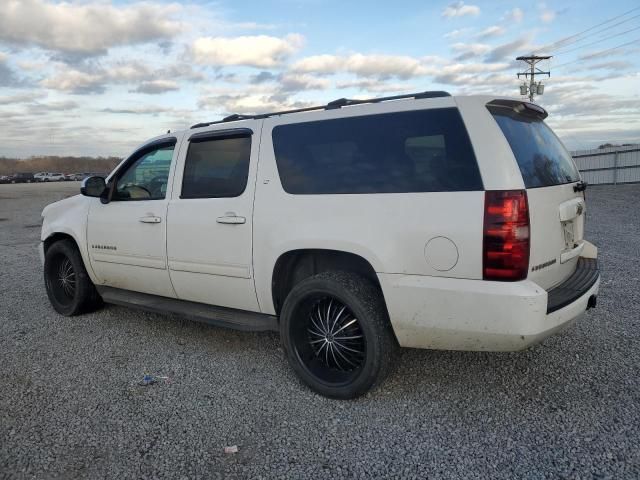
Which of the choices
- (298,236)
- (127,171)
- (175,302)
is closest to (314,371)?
(298,236)

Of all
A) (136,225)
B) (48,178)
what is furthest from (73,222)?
(48,178)

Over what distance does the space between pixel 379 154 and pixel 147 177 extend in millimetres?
2519

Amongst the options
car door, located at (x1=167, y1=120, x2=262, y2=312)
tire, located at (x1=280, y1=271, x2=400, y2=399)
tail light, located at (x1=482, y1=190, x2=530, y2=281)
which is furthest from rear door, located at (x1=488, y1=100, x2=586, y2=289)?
car door, located at (x1=167, y1=120, x2=262, y2=312)

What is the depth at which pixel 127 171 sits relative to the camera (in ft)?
16.6

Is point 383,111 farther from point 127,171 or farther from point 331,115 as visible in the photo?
point 127,171

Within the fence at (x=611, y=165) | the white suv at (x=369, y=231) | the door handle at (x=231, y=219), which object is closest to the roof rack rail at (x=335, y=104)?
the white suv at (x=369, y=231)

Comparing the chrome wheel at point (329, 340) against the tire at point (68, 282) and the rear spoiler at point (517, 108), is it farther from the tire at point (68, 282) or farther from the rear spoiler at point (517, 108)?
the tire at point (68, 282)

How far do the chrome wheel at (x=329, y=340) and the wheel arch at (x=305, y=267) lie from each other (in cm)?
28

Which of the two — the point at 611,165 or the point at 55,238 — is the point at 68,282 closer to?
the point at 55,238

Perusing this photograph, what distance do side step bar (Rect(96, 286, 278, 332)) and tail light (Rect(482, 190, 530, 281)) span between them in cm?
173

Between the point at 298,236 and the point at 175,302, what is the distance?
1.62 metres

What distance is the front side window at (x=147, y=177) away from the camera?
470cm

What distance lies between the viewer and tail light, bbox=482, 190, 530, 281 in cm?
290

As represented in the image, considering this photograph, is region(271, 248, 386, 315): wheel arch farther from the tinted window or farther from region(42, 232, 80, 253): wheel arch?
region(42, 232, 80, 253): wheel arch
